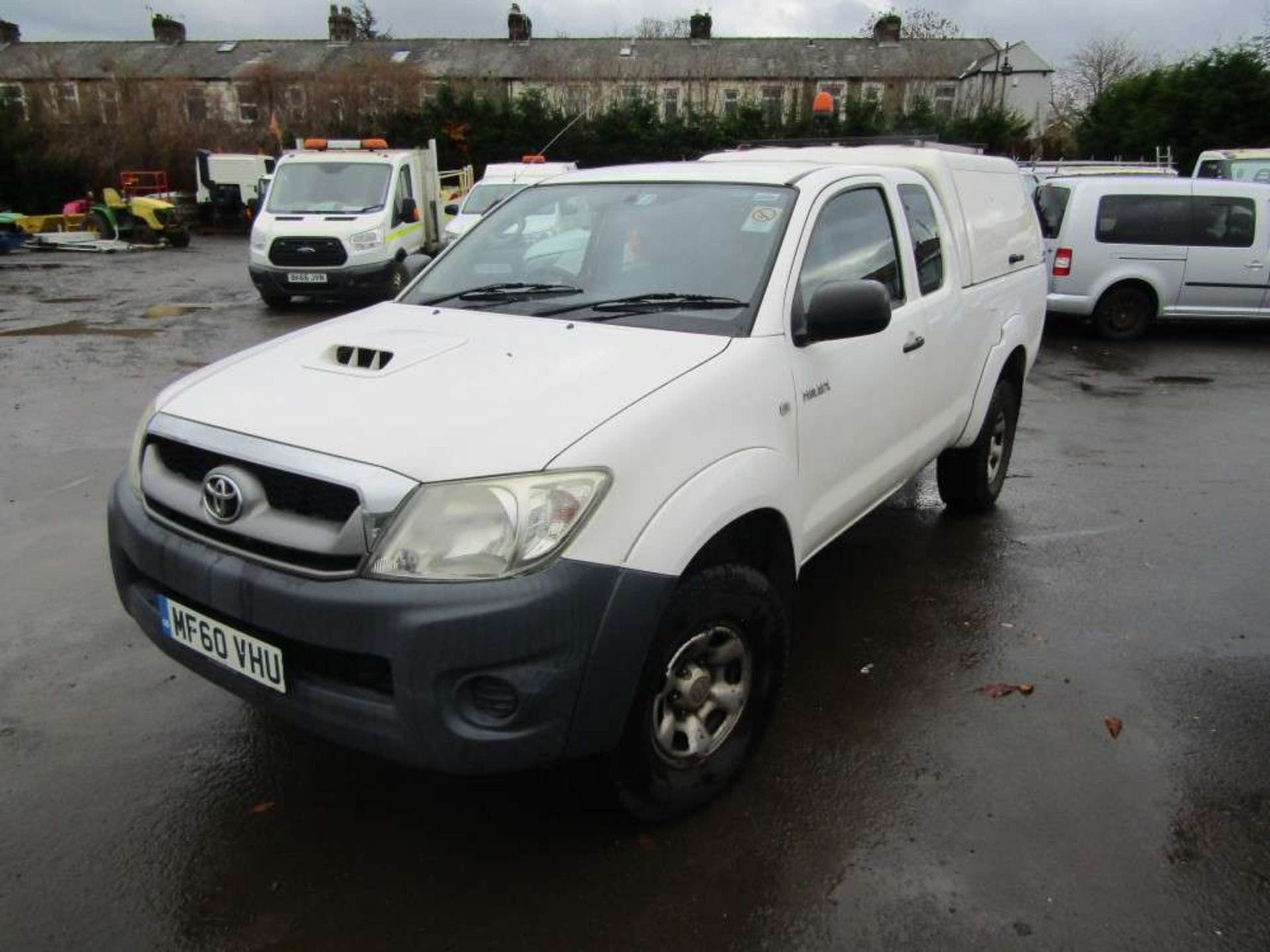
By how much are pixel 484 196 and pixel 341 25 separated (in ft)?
138

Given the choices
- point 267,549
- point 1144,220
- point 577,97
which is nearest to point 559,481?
point 267,549

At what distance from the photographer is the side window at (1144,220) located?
11023 millimetres

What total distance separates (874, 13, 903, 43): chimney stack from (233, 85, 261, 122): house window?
31.5 meters

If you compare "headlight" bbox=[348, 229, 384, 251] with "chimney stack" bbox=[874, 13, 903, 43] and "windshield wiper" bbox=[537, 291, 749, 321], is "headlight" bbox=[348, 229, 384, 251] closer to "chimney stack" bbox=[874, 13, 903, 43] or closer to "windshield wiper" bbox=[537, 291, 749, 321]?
"windshield wiper" bbox=[537, 291, 749, 321]

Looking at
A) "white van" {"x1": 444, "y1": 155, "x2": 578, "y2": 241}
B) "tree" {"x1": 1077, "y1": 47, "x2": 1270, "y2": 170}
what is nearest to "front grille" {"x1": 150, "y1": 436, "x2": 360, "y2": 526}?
"white van" {"x1": 444, "y1": 155, "x2": 578, "y2": 241}

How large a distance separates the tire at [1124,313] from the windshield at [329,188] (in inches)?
394

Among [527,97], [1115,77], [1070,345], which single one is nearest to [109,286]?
[1070,345]

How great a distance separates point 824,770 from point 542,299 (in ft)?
6.09

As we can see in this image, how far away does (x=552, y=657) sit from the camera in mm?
2104

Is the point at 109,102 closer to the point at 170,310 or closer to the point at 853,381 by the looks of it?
the point at 170,310

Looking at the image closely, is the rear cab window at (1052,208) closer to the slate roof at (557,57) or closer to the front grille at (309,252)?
the front grille at (309,252)

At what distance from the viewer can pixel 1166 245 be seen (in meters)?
11.1

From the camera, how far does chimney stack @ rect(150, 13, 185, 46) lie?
50781 mm

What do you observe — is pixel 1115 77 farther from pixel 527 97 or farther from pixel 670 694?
pixel 670 694
